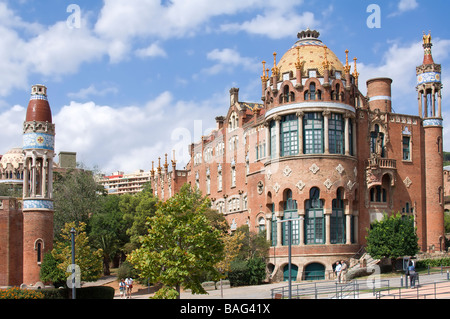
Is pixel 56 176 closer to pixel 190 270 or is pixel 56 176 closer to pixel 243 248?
pixel 243 248

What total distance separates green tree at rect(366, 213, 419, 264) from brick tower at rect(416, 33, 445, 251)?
1021 centimetres

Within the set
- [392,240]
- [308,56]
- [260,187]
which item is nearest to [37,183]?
[260,187]

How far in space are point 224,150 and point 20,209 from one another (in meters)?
23.9

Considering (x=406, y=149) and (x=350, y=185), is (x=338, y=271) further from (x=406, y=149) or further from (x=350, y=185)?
(x=406, y=149)

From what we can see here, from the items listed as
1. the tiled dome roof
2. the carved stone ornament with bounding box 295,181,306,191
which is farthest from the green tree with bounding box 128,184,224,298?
the tiled dome roof

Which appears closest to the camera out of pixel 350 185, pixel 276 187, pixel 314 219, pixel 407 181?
pixel 314 219

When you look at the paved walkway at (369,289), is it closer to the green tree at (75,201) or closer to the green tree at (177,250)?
the green tree at (177,250)

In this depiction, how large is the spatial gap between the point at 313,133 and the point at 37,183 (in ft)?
75.1

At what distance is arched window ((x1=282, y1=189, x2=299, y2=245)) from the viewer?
50.8m

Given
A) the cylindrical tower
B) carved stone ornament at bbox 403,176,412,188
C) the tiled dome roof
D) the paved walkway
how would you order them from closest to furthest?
the paved walkway
the tiled dome roof
carved stone ornament at bbox 403,176,412,188
the cylindrical tower

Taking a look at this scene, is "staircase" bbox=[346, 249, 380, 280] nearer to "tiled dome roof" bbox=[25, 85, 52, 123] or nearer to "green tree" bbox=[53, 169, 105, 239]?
"tiled dome roof" bbox=[25, 85, 52, 123]

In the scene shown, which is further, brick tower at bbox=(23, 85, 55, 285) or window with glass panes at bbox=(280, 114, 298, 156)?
window with glass panes at bbox=(280, 114, 298, 156)

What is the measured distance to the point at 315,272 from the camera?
49.4 m
